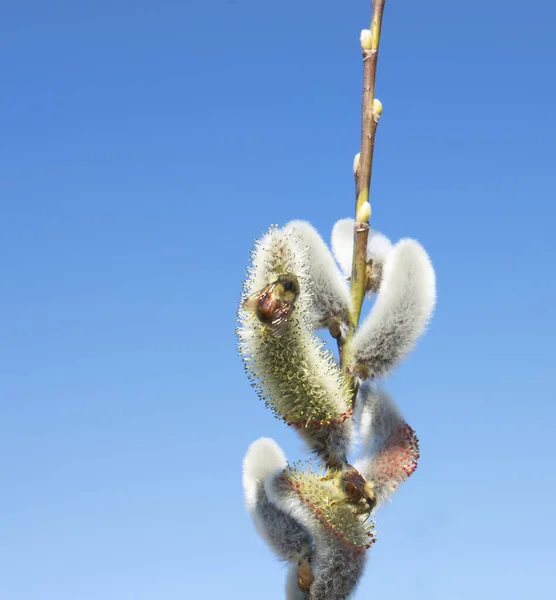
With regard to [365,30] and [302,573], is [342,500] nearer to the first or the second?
[302,573]

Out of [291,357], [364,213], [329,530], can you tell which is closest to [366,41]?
[364,213]

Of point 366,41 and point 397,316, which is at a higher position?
point 366,41

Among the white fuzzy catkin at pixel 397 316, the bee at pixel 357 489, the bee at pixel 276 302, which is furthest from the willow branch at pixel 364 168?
the bee at pixel 357 489

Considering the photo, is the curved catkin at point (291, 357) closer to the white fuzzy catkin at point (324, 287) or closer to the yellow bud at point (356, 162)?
the white fuzzy catkin at point (324, 287)

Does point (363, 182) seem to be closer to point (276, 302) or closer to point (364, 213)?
point (364, 213)

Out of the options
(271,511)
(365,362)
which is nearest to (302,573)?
(271,511)

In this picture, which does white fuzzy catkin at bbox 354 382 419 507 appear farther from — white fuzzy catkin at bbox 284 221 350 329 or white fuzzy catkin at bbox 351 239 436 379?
white fuzzy catkin at bbox 284 221 350 329
